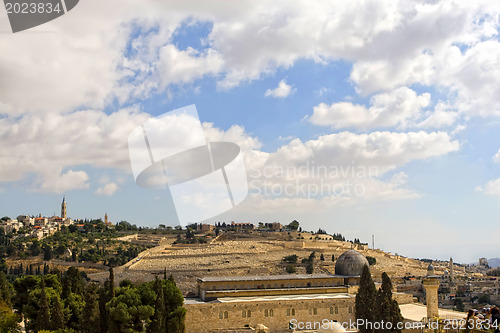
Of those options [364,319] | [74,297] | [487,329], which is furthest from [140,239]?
[487,329]

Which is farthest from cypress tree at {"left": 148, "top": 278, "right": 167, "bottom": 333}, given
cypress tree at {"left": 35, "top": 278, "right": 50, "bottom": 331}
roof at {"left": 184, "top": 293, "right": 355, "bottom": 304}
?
cypress tree at {"left": 35, "top": 278, "right": 50, "bottom": 331}

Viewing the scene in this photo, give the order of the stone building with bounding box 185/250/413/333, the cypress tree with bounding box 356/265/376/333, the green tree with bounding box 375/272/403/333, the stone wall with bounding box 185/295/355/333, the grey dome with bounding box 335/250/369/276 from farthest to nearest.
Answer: the grey dome with bounding box 335/250/369/276
the stone building with bounding box 185/250/413/333
the stone wall with bounding box 185/295/355/333
the cypress tree with bounding box 356/265/376/333
the green tree with bounding box 375/272/403/333

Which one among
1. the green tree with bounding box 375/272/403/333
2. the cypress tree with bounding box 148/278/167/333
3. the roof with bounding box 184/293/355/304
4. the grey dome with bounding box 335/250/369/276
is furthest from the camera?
the grey dome with bounding box 335/250/369/276

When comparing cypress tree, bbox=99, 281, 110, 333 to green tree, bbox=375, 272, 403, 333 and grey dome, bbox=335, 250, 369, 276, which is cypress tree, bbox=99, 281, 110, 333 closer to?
green tree, bbox=375, 272, 403, 333

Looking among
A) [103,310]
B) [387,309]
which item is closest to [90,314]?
[103,310]

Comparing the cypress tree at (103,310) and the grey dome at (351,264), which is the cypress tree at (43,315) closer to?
the cypress tree at (103,310)

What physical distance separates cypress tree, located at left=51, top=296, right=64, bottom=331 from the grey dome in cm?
1902

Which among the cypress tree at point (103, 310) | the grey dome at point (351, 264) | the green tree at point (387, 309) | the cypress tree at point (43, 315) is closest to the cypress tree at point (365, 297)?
the green tree at point (387, 309)

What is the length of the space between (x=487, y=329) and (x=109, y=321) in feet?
53.4

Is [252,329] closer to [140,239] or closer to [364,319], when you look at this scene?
[364,319]

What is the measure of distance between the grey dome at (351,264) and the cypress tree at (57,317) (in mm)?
19019

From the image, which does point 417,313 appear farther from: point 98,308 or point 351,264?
point 98,308

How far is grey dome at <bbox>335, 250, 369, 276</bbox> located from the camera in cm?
3545

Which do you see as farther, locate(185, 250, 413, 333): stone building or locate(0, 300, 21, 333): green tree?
locate(185, 250, 413, 333): stone building
